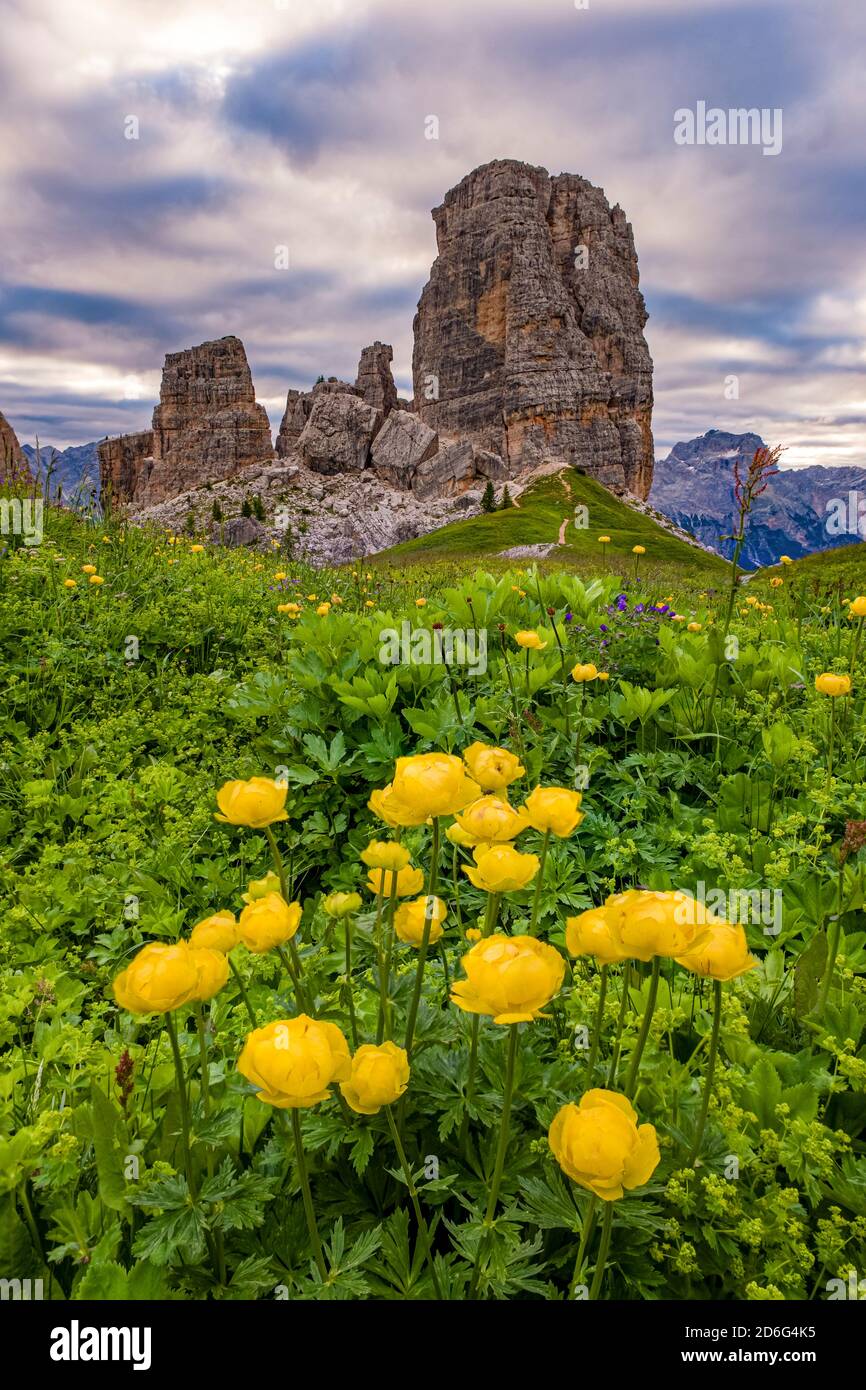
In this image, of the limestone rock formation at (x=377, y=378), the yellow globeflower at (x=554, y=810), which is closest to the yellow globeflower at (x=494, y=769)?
the yellow globeflower at (x=554, y=810)

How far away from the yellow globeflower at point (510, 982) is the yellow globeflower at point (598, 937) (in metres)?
0.11

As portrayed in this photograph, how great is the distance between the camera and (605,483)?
93000 millimetres

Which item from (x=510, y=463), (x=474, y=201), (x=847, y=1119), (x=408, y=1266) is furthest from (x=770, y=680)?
(x=474, y=201)

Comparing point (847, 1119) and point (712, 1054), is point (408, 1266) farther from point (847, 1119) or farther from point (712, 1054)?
point (847, 1119)

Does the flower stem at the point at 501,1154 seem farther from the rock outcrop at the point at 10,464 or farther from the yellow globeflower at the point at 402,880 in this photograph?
the rock outcrop at the point at 10,464

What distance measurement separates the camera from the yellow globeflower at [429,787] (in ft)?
3.66

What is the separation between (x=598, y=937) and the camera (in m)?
1.06

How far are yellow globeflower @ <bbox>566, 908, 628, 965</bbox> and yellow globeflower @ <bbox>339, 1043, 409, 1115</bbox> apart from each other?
323 millimetres

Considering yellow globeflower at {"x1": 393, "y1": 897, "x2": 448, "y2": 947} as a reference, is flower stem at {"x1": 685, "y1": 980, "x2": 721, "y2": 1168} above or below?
below

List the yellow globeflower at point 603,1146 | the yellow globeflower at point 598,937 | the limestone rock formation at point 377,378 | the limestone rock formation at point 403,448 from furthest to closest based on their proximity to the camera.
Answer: the limestone rock formation at point 377,378 < the limestone rock formation at point 403,448 < the yellow globeflower at point 598,937 < the yellow globeflower at point 603,1146

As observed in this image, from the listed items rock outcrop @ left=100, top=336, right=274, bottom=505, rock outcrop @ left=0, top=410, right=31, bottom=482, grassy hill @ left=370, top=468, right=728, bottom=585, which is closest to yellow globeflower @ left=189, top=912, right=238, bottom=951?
rock outcrop @ left=0, top=410, right=31, bottom=482

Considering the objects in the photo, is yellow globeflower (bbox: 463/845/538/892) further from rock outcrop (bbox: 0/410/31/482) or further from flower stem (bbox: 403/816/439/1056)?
rock outcrop (bbox: 0/410/31/482)

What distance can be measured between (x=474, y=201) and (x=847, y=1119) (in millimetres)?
124943

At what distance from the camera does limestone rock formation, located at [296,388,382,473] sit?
324 ft
